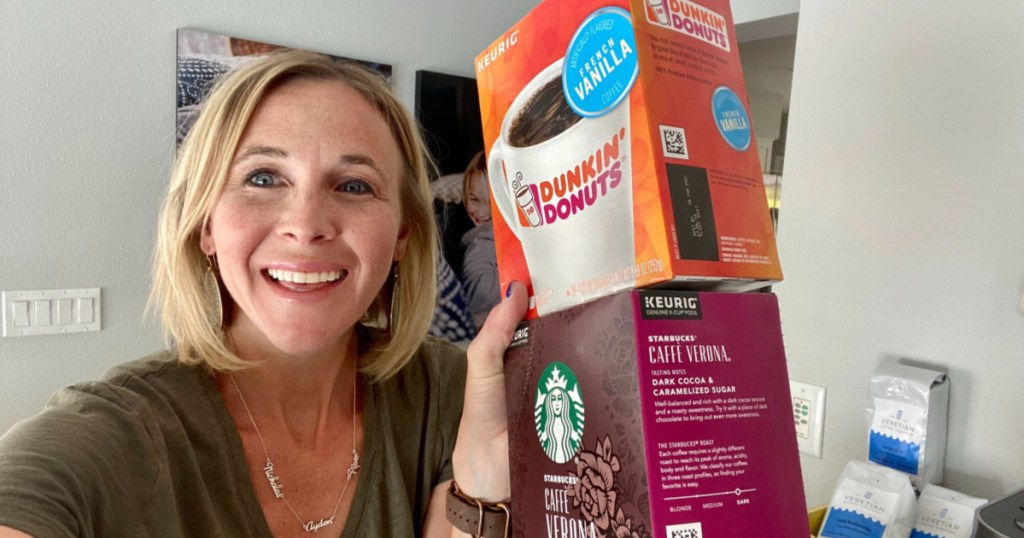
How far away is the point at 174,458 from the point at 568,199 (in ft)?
1.81

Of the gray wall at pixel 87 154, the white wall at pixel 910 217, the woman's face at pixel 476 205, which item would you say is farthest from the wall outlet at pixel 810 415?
the woman's face at pixel 476 205

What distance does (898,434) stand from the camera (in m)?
0.89

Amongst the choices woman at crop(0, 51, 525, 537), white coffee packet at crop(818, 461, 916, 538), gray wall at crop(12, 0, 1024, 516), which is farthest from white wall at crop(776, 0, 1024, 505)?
woman at crop(0, 51, 525, 537)

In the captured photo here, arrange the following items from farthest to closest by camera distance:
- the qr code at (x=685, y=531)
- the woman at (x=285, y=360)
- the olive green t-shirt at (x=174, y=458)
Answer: the woman at (x=285, y=360)
the olive green t-shirt at (x=174, y=458)
the qr code at (x=685, y=531)

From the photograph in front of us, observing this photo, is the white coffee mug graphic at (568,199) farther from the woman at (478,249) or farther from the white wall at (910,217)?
the woman at (478,249)

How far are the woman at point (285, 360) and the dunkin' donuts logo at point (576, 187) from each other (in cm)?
9

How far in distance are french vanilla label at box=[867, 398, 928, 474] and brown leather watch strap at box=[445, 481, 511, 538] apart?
0.52 m

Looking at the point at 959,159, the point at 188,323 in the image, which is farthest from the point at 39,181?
the point at 959,159

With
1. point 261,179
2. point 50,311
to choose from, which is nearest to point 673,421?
point 261,179

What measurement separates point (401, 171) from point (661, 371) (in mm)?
573

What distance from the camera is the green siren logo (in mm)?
592

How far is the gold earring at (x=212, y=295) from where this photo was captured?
3.00ft

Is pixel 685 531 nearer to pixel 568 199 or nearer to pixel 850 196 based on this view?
pixel 568 199

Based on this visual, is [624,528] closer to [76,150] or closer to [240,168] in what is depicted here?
[240,168]
